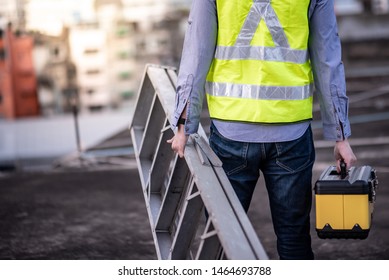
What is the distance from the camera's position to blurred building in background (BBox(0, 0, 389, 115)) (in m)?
17.0

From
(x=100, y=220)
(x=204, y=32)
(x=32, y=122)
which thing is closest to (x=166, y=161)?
(x=204, y=32)

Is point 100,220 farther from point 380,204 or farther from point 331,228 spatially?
point 331,228

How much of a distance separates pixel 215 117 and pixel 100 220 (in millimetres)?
3393

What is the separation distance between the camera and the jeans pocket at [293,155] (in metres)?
3.16

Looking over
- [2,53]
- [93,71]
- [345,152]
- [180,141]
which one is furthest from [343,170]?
[2,53]

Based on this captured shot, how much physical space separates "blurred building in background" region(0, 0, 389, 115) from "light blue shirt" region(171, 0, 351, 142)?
13.4 meters

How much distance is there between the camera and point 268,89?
313 cm

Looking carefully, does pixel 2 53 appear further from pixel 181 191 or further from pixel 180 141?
pixel 180 141

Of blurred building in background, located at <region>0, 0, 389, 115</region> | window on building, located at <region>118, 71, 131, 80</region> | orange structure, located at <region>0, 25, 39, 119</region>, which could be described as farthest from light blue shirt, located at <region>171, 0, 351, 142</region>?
window on building, located at <region>118, 71, 131, 80</region>

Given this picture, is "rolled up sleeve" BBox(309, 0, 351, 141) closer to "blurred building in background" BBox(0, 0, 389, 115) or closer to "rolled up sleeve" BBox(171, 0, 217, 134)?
"rolled up sleeve" BBox(171, 0, 217, 134)

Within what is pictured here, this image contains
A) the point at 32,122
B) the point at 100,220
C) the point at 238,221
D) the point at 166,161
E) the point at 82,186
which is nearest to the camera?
the point at 238,221

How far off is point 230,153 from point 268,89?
0.30m

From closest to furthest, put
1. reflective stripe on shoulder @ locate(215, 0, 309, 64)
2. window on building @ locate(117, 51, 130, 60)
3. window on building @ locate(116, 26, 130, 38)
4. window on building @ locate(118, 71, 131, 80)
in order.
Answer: reflective stripe on shoulder @ locate(215, 0, 309, 64) < window on building @ locate(118, 71, 131, 80) < window on building @ locate(117, 51, 130, 60) < window on building @ locate(116, 26, 130, 38)

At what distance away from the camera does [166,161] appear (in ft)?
12.6
